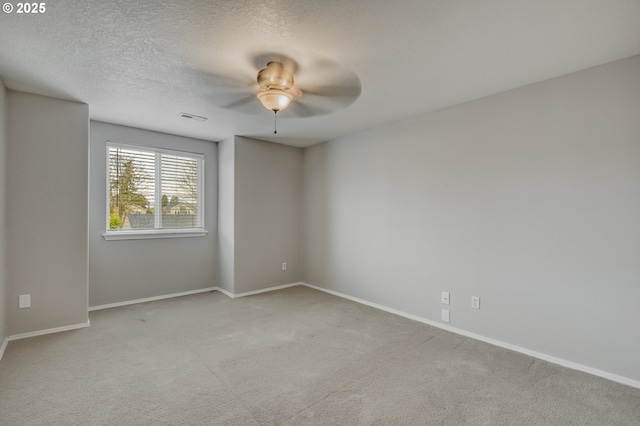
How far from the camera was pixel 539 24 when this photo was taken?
1896 millimetres

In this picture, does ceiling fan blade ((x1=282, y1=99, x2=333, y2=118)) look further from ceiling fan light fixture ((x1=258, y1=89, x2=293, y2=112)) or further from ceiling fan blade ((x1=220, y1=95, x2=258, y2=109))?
ceiling fan light fixture ((x1=258, y1=89, x2=293, y2=112))

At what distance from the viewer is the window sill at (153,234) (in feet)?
12.9

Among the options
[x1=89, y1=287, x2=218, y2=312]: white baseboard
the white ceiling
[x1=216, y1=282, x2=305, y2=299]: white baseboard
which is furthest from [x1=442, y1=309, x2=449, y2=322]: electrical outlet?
[x1=89, y1=287, x2=218, y2=312]: white baseboard

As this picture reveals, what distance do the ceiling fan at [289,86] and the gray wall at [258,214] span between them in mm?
1373

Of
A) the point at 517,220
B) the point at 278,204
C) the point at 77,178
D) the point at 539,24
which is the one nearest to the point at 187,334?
the point at 77,178

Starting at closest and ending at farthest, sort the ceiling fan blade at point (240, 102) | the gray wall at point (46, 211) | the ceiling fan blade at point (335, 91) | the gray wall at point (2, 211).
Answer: the gray wall at point (2, 211)
the ceiling fan blade at point (335, 91)
the gray wall at point (46, 211)
the ceiling fan blade at point (240, 102)

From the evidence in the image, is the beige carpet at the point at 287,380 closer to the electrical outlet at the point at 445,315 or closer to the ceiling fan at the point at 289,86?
the electrical outlet at the point at 445,315

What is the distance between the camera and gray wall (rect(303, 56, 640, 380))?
230 centimetres

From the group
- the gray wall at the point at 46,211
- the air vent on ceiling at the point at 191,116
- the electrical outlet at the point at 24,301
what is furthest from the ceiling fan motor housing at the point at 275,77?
the electrical outlet at the point at 24,301

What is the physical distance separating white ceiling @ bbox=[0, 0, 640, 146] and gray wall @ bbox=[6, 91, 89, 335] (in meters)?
0.30

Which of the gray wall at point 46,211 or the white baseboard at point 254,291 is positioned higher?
the gray wall at point 46,211

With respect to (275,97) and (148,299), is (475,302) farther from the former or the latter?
(148,299)

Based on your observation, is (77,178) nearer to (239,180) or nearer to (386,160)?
(239,180)

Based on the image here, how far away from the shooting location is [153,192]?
169 inches
